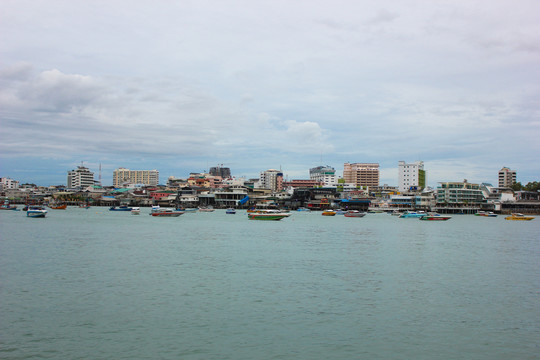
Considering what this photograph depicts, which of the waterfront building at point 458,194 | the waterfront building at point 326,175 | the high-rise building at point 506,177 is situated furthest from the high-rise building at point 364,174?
the waterfront building at point 458,194

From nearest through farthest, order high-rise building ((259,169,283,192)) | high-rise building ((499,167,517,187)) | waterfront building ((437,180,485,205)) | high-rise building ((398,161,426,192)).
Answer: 1. waterfront building ((437,180,485,205))
2. high-rise building ((398,161,426,192))
3. high-rise building ((499,167,517,187))
4. high-rise building ((259,169,283,192))

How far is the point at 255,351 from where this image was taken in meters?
11.4

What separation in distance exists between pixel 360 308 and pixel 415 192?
118 meters

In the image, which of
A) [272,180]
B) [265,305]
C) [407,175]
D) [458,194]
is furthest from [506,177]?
[265,305]

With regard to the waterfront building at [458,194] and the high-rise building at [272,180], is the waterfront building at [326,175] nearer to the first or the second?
the high-rise building at [272,180]

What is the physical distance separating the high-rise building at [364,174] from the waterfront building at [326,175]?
33.5 ft

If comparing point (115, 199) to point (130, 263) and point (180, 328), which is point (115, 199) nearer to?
point (130, 263)

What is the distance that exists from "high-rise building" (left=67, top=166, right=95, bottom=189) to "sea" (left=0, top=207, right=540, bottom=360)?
167 m

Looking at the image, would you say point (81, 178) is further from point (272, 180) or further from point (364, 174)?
point (364, 174)

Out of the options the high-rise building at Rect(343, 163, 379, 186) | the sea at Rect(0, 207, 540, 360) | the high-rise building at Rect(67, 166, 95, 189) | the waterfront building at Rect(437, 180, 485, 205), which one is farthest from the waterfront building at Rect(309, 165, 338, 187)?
the sea at Rect(0, 207, 540, 360)

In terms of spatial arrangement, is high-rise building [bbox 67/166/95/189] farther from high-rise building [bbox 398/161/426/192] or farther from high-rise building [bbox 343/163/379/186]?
high-rise building [bbox 398/161/426/192]

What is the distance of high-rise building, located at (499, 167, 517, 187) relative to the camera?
172250mm

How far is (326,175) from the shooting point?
184 meters

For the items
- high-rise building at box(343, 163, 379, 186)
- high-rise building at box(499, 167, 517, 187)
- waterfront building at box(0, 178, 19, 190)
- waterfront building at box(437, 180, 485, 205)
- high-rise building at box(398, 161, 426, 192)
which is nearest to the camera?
waterfront building at box(437, 180, 485, 205)
